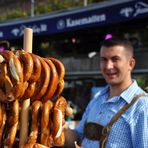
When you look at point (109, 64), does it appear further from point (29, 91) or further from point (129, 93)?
point (29, 91)

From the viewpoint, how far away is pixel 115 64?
2.50m

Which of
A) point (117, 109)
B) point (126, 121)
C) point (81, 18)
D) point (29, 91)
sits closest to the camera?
point (29, 91)

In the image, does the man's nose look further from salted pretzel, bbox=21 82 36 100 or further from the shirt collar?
salted pretzel, bbox=21 82 36 100

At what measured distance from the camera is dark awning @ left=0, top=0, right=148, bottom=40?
5695 mm

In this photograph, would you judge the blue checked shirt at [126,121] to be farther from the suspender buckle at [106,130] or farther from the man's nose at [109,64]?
the man's nose at [109,64]

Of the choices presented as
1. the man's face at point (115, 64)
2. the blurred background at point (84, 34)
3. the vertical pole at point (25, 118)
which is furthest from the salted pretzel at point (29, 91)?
the blurred background at point (84, 34)

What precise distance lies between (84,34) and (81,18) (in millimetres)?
1337

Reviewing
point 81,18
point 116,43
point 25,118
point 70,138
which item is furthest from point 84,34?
point 25,118

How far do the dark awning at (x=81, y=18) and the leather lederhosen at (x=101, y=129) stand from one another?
10.9 feet

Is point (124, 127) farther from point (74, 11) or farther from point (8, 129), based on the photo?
point (74, 11)

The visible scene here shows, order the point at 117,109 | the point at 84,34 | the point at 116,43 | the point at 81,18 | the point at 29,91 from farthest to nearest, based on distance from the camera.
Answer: the point at 84,34 → the point at 81,18 → the point at 116,43 → the point at 117,109 → the point at 29,91

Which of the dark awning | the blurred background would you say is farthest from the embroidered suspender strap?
the dark awning

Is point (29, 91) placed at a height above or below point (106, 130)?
above

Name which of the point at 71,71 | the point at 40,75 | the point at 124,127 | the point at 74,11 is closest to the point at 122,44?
the point at 124,127
